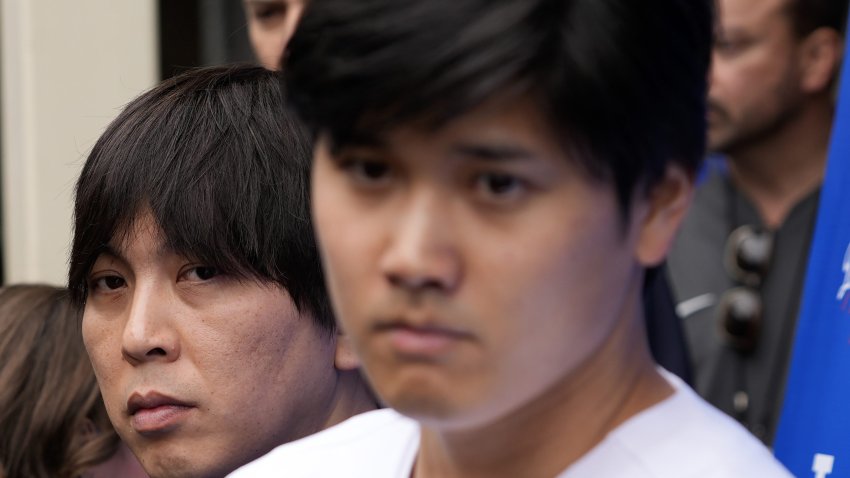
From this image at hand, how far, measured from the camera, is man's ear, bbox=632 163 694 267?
64.2 inches

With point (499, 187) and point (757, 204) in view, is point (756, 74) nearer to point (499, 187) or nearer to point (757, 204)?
point (757, 204)

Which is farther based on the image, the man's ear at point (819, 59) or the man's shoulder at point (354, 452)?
the man's ear at point (819, 59)

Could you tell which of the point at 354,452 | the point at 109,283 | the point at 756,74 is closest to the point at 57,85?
the point at 756,74

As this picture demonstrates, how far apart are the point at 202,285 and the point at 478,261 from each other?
3.42 ft

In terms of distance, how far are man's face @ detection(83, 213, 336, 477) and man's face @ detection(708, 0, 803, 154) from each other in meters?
2.50

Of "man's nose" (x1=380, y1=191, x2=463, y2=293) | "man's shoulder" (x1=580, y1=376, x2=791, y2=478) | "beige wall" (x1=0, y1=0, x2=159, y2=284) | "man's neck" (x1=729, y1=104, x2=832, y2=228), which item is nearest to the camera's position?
"man's nose" (x1=380, y1=191, x2=463, y2=293)

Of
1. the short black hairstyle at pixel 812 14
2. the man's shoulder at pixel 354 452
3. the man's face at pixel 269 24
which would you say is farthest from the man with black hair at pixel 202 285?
the short black hairstyle at pixel 812 14

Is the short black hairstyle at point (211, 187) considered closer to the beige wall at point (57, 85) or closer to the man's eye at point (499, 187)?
the man's eye at point (499, 187)

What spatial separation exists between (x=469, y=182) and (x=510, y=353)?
0.19m

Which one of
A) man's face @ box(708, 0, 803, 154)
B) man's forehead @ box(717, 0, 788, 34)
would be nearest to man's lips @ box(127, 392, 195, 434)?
man's face @ box(708, 0, 803, 154)

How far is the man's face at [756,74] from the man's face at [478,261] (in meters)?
3.17

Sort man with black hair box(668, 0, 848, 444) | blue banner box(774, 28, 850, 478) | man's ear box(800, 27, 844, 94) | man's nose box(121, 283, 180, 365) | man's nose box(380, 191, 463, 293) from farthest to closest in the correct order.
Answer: man's ear box(800, 27, 844, 94) → man with black hair box(668, 0, 848, 444) → man's nose box(121, 283, 180, 365) → blue banner box(774, 28, 850, 478) → man's nose box(380, 191, 463, 293)

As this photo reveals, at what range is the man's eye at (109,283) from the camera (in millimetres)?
2525

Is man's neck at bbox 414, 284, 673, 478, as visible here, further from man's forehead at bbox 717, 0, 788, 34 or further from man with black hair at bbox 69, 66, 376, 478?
man's forehead at bbox 717, 0, 788, 34
